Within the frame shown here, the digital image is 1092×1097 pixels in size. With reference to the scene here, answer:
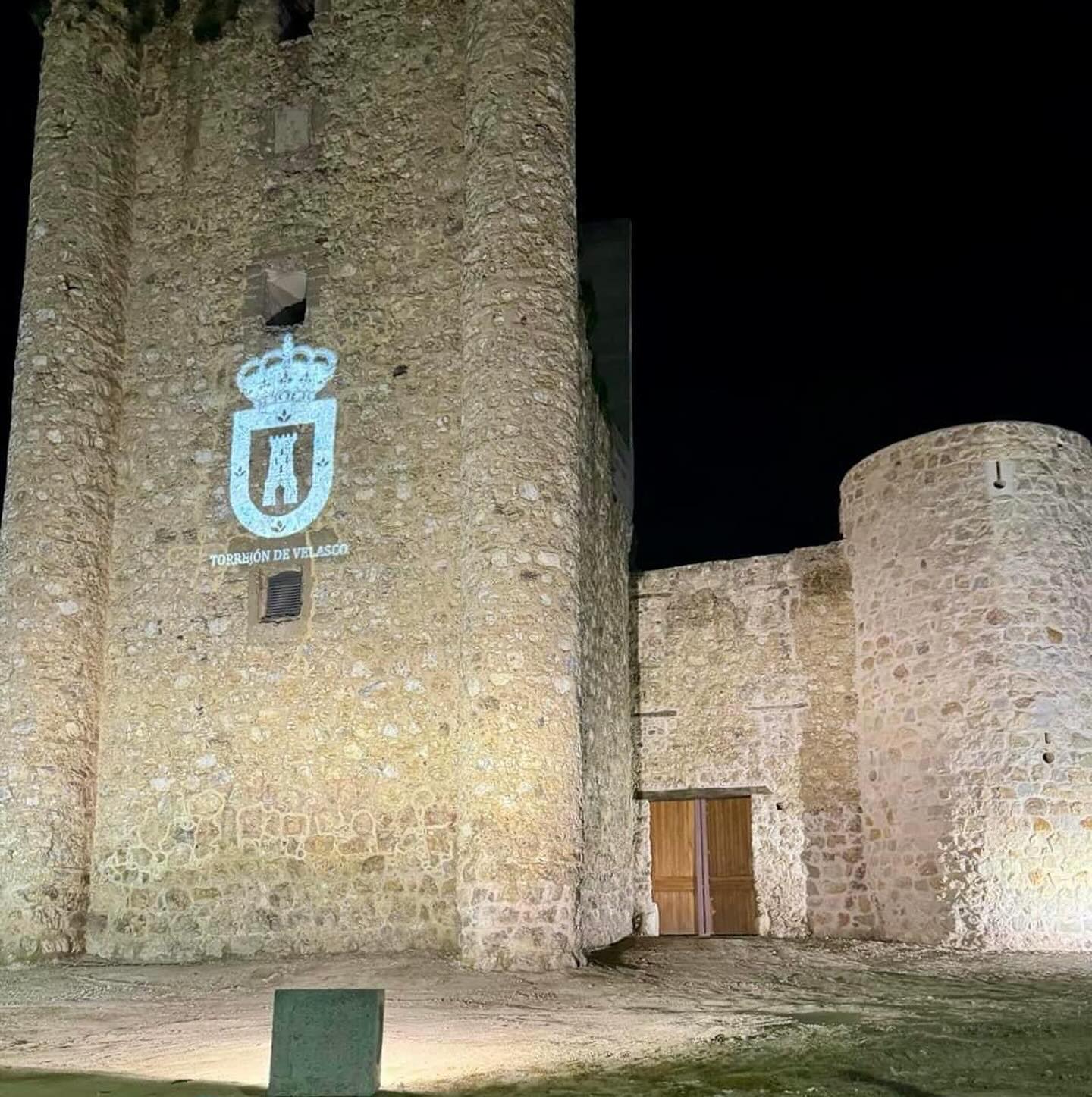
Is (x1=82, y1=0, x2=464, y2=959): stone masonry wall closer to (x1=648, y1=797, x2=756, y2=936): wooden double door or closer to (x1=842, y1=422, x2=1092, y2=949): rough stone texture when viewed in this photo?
(x1=648, y1=797, x2=756, y2=936): wooden double door

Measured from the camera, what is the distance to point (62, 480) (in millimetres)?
11641

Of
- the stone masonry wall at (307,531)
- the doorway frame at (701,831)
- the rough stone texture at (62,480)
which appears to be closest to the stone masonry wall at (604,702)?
the doorway frame at (701,831)

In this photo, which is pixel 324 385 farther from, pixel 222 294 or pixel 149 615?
pixel 149 615

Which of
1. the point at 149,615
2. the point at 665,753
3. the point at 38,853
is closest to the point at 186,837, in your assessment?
the point at 38,853

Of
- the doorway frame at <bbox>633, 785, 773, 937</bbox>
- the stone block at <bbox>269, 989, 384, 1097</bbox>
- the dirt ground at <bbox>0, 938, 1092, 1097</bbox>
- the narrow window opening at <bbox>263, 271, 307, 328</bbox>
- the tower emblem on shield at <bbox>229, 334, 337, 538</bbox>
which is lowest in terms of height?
the dirt ground at <bbox>0, 938, 1092, 1097</bbox>

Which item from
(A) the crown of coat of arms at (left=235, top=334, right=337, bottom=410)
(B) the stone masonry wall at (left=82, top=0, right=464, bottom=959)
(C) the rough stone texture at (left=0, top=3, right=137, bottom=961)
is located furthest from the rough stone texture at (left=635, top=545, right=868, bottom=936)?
(C) the rough stone texture at (left=0, top=3, right=137, bottom=961)

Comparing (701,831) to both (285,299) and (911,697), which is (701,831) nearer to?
(911,697)

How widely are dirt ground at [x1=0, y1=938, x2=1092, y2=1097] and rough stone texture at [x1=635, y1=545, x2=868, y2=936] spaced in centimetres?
161

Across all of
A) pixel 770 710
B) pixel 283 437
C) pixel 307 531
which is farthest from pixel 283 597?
pixel 770 710

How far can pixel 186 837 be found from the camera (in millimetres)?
10938

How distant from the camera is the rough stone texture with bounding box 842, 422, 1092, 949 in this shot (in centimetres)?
1069

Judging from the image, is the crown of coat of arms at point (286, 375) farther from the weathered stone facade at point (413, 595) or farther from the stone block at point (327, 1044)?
the stone block at point (327, 1044)

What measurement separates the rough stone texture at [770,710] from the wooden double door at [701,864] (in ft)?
1.21

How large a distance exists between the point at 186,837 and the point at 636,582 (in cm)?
515
